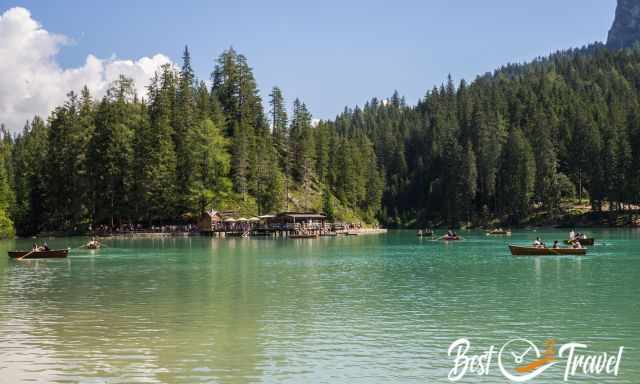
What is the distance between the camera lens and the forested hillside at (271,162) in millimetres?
130875

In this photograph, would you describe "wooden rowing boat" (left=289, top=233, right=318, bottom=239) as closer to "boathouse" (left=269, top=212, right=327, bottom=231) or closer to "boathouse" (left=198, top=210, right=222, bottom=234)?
"boathouse" (left=269, top=212, right=327, bottom=231)

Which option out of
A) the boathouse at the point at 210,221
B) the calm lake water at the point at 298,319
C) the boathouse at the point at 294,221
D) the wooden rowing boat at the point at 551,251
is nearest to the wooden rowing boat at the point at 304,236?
the boathouse at the point at 294,221

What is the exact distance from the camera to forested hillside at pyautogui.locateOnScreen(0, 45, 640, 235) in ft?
429

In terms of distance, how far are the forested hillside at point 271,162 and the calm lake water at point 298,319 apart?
7441 centimetres

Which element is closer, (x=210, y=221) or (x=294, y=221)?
(x=210, y=221)

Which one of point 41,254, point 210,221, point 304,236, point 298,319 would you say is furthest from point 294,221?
point 298,319

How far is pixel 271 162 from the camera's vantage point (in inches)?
5738

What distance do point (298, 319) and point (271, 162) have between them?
4564 inches

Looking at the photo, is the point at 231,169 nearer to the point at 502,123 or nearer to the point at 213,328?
the point at 502,123

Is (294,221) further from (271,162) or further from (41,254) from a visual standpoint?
(41,254)

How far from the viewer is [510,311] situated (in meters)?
32.3

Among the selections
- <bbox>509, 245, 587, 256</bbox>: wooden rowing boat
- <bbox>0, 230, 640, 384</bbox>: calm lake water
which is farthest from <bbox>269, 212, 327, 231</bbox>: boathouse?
<bbox>0, 230, 640, 384</bbox>: calm lake water

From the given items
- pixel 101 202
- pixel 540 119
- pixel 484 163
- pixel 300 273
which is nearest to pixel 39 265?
pixel 300 273

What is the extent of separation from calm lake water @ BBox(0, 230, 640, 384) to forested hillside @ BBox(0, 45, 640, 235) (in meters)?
74.4
